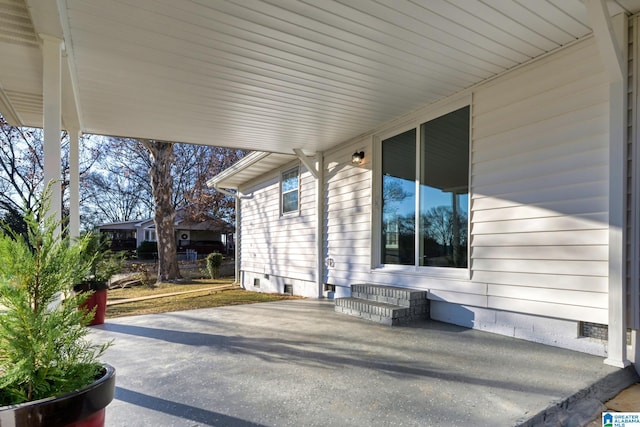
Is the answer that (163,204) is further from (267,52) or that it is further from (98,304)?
Answer: (267,52)

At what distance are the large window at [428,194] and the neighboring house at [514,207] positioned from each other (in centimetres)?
2

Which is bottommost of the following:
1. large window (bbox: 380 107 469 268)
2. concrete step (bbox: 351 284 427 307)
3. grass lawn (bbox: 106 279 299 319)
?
grass lawn (bbox: 106 279 299 319)

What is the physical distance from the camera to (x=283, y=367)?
290 cm

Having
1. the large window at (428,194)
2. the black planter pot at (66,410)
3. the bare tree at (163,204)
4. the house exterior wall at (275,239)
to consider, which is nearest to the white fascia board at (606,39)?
the large window at (428,194)

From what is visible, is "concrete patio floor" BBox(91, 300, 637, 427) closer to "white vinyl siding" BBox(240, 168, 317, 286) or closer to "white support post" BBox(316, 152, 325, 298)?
"white support post" BBox(316, 152, 325, 298)

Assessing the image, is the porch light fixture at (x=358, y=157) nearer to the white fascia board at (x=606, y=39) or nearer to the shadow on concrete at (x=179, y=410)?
the white fascia board at (x=606, y=39)

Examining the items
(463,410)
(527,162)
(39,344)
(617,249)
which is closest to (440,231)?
(527,162)

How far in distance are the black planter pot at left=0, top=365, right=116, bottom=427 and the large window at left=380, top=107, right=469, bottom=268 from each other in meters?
3.75

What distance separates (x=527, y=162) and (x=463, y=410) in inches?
98.1

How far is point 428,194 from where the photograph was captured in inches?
187

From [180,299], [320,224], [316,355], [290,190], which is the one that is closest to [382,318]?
[316,355]

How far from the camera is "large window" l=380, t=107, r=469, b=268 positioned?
4.34 meters

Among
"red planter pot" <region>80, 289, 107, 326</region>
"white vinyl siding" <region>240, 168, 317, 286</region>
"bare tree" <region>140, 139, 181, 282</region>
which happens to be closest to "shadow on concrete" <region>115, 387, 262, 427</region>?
"red planter pot" <region>80, 289, 107, 326</region>

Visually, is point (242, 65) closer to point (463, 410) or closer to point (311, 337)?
point (311, 337)
